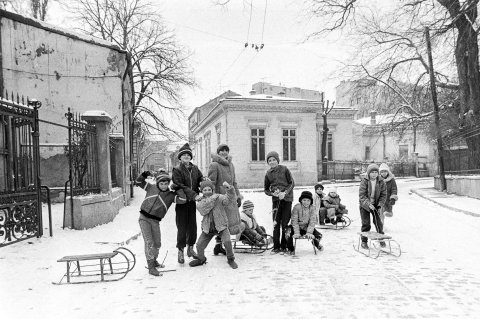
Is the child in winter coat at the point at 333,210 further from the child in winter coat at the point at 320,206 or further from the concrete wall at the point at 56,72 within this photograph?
the concrete wall at the point at 56,72

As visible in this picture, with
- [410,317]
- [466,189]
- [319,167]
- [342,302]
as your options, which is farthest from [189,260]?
[319,167]

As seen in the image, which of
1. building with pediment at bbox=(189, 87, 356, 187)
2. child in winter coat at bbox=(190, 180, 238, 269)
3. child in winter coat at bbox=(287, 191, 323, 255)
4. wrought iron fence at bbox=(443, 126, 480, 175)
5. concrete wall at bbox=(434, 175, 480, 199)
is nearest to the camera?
child in winter coat at bbox=(190, 180, 238, 269)

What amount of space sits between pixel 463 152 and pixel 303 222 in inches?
532

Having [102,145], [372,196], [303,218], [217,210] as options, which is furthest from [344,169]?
[217,210]

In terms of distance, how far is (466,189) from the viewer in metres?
17.4

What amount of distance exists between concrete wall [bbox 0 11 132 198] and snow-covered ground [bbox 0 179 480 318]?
739 cm

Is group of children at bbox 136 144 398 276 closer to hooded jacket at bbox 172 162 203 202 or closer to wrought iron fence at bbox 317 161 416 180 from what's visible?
hooded jacket at bbox 172 162 203 202

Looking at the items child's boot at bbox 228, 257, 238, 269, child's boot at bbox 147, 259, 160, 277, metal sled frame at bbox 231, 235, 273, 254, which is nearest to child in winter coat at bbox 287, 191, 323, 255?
metal sled frame at bbox 231, 235, 273, 254

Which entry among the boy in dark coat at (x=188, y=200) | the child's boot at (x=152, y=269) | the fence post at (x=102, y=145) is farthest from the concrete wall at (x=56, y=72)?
the child's boot at (x=152, y=269)

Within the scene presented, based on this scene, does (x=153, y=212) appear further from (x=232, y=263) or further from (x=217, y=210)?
(x=232, y=263)

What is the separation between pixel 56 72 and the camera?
589 inches

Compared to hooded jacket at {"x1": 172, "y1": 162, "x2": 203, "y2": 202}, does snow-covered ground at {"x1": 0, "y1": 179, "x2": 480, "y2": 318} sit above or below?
below

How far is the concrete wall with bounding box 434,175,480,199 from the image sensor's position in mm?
15984

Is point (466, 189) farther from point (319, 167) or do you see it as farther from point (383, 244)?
point (319, 167)
